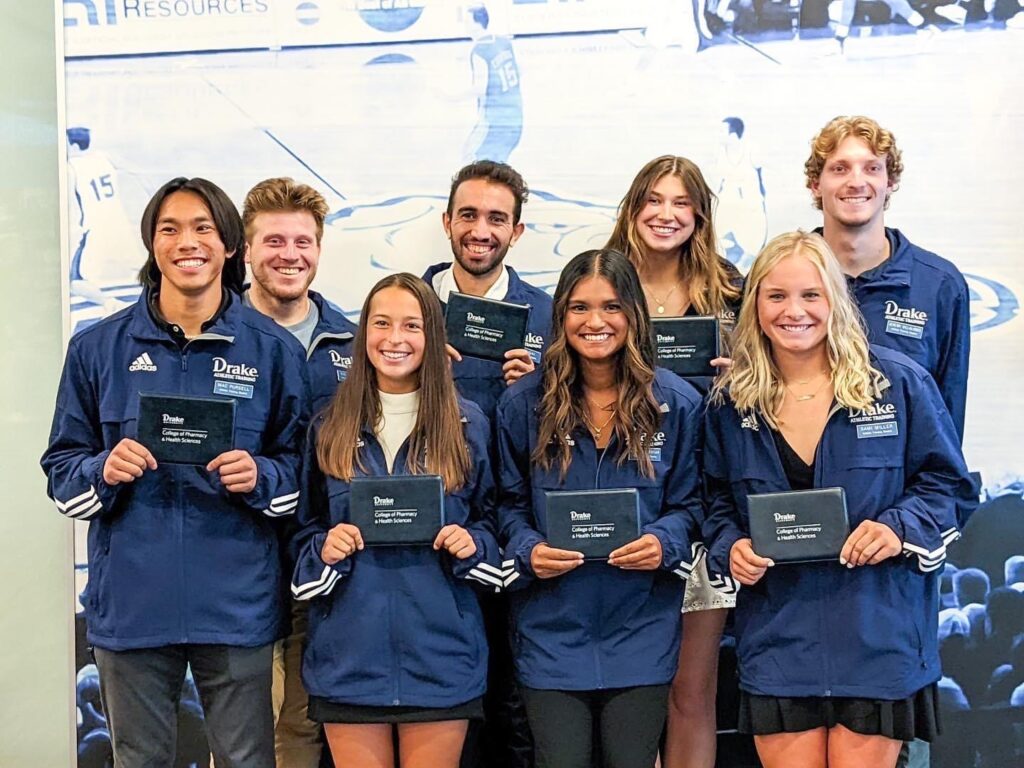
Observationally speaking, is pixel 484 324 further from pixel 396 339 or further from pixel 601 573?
pixel 601 573

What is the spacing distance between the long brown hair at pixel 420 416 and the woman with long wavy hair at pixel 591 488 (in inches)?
6.6

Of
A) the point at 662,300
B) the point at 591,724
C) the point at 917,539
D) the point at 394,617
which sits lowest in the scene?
the point at 591,724

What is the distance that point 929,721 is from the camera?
2.54m

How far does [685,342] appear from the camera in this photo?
292 centimetres

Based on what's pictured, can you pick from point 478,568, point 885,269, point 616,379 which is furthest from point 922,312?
point 478,568

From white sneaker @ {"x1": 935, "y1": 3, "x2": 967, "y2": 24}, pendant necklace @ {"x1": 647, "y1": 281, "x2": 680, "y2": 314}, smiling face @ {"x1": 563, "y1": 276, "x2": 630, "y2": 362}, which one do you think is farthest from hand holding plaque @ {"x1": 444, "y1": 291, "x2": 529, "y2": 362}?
white sneaker @ {"x1": 935, "y1": 3, "x2": 967, "y2": 24}

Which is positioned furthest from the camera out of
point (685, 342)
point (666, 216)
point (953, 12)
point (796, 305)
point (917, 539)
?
point (953, 12)

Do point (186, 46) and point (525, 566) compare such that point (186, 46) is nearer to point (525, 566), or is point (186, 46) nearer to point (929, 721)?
point (525, 566)

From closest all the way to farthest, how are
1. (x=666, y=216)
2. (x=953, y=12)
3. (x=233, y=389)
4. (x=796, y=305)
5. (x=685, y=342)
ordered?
(x=796, y=305), (x=233, y=389), (x=685, y=342), (x=666, y=216), (x=953, y=12)

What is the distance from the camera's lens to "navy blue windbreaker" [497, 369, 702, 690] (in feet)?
8.50

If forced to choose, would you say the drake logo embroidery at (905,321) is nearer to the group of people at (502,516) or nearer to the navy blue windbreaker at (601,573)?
the group of people at (502,516)

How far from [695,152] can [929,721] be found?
85.5 inches

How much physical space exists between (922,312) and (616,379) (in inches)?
40.5

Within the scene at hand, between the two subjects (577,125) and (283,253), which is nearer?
(283,253)
